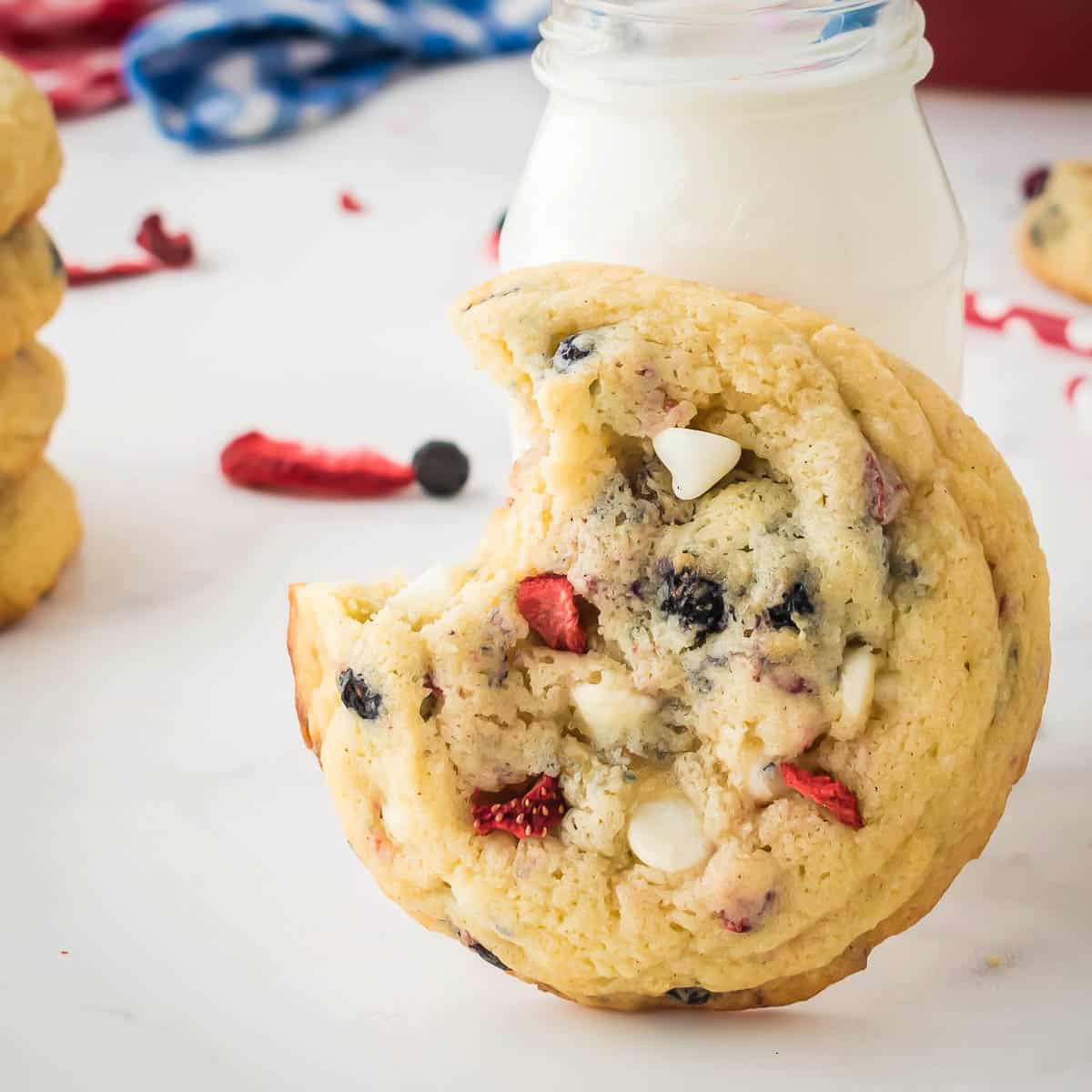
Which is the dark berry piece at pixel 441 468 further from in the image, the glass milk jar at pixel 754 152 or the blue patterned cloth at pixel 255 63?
Answer: the blue patterned cloth at pixel 255 63

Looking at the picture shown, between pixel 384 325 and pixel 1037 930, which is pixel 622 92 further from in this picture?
pixel 384 325

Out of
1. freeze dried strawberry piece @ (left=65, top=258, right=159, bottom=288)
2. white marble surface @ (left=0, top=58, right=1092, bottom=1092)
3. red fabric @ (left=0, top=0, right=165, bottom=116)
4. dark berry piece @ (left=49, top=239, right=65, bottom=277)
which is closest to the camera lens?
white marble surface @ (left=0, top=58, right=1092, bottom=1092)

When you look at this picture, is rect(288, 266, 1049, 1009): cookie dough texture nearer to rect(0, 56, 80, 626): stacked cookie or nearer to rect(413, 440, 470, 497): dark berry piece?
rect(0, 56, 80, 626): stacked cookie

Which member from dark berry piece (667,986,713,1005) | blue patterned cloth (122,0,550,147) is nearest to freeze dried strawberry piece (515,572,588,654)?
dark berry piece (667,986,713,1005)

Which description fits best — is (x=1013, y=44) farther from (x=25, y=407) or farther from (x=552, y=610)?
(x=552, y=610)

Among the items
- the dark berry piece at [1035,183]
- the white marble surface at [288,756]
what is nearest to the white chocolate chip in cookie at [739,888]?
the white marble surface at [288,756]

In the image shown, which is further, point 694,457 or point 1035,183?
point 1035,183

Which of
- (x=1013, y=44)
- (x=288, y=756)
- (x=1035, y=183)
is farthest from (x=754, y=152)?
(x=1013, y=44)
